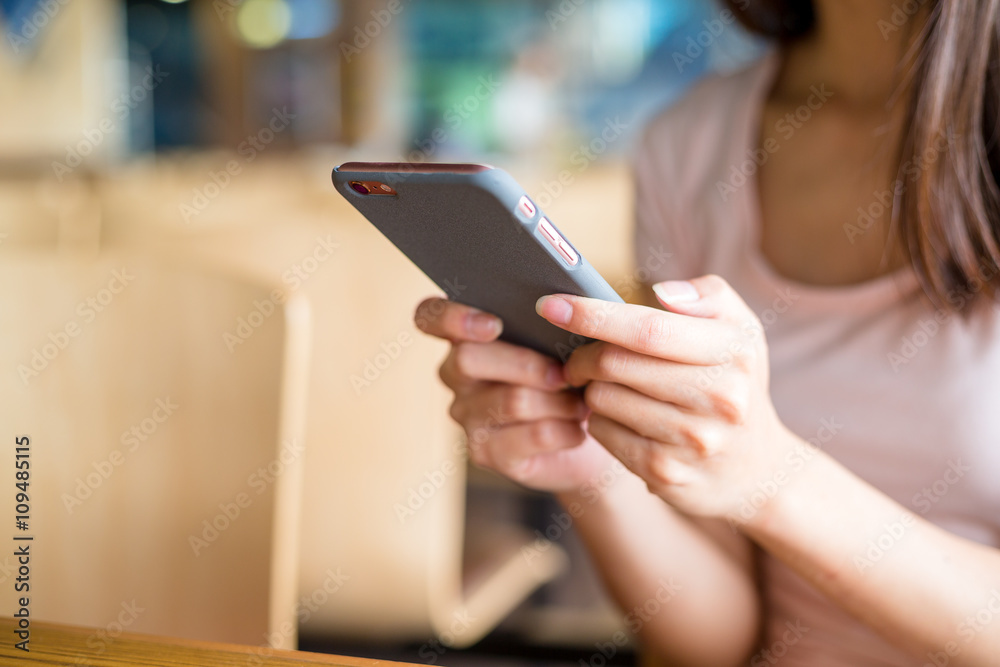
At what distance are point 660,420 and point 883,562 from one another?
0.76 feet

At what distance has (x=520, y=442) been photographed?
689mm

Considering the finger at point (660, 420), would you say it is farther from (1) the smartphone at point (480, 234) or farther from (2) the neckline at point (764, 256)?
(2) the neckline at point (764, 256)

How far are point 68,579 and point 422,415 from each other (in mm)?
569

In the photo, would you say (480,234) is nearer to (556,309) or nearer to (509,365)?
(556,309)

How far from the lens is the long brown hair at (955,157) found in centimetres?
72

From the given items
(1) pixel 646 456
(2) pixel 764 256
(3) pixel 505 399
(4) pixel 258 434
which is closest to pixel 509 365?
(3) pixel 505 399

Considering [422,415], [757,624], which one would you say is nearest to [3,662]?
[757,624]

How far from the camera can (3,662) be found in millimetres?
467

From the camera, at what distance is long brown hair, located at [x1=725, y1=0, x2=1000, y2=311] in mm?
719

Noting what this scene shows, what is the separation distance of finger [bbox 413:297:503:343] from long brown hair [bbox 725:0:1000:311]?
0.43 metres

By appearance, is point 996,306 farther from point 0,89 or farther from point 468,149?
point 0,89

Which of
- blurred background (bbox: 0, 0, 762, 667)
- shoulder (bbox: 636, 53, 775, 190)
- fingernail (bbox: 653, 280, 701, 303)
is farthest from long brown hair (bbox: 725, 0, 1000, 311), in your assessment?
blurred background (bbox: 0, 0, 762, 667)

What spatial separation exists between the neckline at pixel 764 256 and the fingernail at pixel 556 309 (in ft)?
1.46

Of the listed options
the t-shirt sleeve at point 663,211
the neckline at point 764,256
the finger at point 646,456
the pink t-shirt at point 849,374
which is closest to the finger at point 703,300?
the finger at point 646,456
